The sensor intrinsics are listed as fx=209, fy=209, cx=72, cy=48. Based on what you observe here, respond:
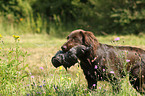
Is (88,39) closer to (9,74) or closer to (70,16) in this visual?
(9,74)

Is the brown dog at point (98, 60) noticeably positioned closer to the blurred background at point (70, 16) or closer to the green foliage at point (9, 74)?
the green foliage at point (9, 74)

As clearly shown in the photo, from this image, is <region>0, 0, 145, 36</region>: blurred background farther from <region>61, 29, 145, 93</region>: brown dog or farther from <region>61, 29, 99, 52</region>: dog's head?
<region>61, 29, 99, 52</region>: dog's head

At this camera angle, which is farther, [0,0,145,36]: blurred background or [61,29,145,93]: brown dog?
[0,0,145,36]: blurred background

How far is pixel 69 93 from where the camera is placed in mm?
3592

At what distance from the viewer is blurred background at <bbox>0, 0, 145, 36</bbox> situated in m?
11.8

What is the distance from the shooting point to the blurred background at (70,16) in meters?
11.8

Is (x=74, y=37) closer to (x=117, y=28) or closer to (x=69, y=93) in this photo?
(x=69, y=93)

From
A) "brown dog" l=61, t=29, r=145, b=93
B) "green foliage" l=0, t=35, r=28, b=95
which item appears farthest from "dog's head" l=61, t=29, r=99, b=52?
"green foliage" l=0, t=35, r=28, b=95

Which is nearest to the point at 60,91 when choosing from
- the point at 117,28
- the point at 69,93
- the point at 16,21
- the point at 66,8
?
the point at 69,93

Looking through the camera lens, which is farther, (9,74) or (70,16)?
(70,16)

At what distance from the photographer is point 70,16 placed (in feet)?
57.1

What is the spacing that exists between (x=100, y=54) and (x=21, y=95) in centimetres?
163

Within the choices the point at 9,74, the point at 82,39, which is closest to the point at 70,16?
the point at 82,39

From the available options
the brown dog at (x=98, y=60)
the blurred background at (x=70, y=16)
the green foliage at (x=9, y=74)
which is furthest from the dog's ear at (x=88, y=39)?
the blurred background at (x=70, y=16)
